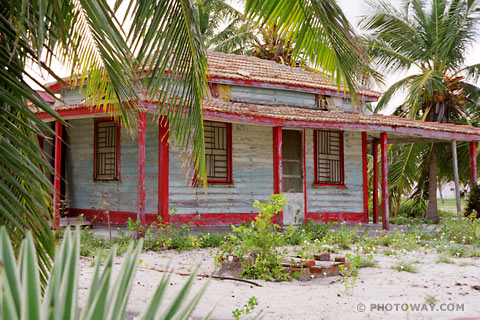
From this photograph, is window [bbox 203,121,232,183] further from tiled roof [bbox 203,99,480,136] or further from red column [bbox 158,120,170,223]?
red column [bbox 158,120,170,223]

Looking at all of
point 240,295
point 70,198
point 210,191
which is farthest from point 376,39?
point 240,295

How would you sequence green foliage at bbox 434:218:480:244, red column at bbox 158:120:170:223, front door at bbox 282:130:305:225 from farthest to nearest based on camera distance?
front door at bbox 282:130:305:225 → red column at bbox 158:120:170:223 → green foliage at bbox 434:218:480:244

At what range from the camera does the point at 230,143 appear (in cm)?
1223

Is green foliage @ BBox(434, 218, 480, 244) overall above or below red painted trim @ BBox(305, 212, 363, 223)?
below

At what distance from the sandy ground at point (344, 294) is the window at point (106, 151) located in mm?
4932

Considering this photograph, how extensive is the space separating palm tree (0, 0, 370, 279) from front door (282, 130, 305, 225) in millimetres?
7857

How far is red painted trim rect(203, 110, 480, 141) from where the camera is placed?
34.7ft

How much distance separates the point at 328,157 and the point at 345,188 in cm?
101

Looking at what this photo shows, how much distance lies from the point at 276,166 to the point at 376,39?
961 cm

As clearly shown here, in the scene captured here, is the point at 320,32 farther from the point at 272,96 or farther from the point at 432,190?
the point at 432,190

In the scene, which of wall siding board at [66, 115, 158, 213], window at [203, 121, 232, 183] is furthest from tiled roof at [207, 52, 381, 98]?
wall siding board at [66, 115, 158, 213]

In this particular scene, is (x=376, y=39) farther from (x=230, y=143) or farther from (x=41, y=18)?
(x=41, y=18)

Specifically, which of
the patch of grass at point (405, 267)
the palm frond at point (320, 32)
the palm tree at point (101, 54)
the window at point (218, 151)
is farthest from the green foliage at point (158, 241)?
the palm frond at point (320, 32)

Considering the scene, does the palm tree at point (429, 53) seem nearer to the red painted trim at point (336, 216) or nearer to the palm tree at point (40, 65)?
the red painted trim at point (336, 216)
